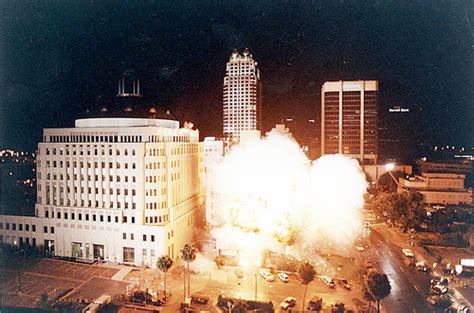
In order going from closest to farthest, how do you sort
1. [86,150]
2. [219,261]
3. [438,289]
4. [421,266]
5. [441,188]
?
[438,289], [421,266], [219,261], [86,150], [441,188]

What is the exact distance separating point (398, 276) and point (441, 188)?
37.6 meters

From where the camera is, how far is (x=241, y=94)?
90.6m

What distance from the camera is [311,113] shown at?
4033 inches

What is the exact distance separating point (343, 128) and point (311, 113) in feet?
33.3

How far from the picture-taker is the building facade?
141 ft

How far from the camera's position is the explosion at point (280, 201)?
4250 cm

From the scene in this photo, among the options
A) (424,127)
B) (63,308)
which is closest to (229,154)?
(63,308)

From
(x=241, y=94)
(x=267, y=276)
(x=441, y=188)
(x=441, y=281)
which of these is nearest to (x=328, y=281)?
(x=267, y=276)

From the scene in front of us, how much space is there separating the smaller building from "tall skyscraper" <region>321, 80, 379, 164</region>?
932 inches

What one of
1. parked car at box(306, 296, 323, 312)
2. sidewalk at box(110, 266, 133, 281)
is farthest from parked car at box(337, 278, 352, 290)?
sidewalk at box(110, 266, 133, 281)

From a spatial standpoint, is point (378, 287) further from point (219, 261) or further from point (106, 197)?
point (106, 197)

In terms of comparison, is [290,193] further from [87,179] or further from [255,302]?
[87,179]

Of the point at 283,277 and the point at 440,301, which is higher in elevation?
the point at 283,277

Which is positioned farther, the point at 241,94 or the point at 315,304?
the point at 241,94
